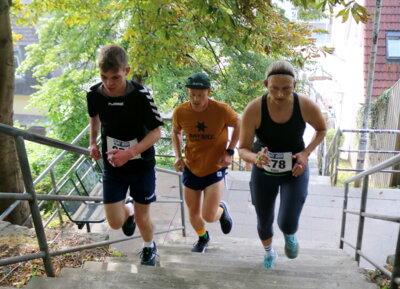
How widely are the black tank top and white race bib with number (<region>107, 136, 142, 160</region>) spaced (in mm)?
983

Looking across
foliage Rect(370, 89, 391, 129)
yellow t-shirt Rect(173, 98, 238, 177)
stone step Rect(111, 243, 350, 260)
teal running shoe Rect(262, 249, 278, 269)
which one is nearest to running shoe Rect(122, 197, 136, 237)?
stone step Rect(111, 243, 350, 260)

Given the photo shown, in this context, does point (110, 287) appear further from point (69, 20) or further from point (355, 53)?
point (355, 53)

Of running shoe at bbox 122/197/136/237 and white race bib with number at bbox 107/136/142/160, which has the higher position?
white race bib with number at bbox 107/136/142/160

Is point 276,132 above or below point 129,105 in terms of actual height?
below

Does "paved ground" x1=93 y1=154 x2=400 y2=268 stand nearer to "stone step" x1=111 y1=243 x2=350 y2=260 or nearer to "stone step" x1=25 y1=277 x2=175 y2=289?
"stone step" x1=111 y1=243 x2=350 y2=260

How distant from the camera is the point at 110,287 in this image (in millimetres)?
2252

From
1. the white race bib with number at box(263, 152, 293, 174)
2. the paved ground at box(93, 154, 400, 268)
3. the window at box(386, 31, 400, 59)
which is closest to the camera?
the white race bib with number at box(263, 152, 293, 174)

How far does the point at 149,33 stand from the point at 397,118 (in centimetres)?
704

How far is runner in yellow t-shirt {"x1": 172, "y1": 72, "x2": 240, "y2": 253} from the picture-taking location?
342cm

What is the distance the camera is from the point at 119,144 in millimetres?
2793

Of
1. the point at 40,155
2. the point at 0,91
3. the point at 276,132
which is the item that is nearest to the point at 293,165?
the point at 276,132

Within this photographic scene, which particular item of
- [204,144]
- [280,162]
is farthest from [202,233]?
[280,162]

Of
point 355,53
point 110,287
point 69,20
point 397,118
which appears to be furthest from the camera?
point 355,53

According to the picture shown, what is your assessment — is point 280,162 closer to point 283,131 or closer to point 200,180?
point 283,131
